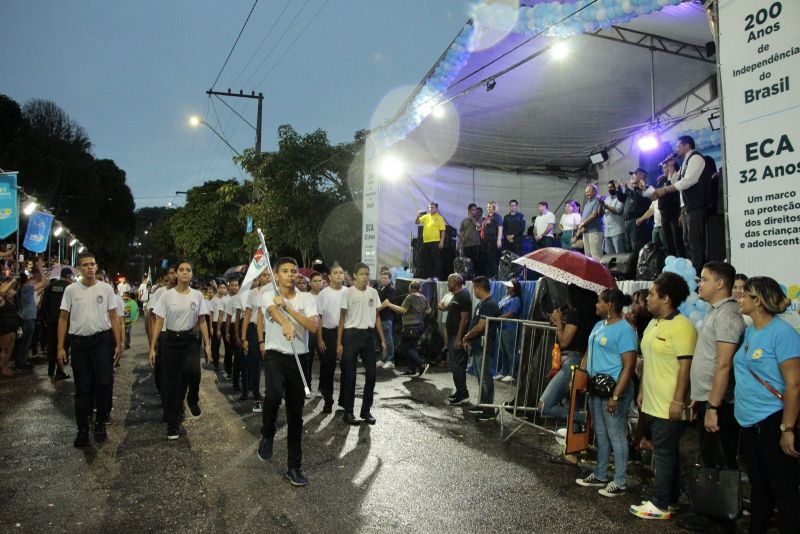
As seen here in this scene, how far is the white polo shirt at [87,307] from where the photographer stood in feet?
21.0

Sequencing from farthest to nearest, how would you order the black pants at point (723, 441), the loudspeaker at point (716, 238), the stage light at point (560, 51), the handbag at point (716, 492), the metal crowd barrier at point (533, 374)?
the stage light at point (560, 51) < the loudspeaker at point (716, 238) < the metal crowd barrier at point (533, 374) < the black pants at point (723, 441) < the handbag at point (716, 492)

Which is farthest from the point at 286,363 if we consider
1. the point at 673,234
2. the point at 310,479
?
the point at 673,234

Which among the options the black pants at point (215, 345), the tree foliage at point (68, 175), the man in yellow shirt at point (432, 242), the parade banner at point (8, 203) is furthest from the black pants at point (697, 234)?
the tree foliage at point (68, 175)

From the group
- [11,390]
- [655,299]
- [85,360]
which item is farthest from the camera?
[11,390]

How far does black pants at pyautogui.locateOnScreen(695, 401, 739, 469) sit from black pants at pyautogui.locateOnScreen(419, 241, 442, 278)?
10411 mm

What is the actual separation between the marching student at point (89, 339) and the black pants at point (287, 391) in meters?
2.45

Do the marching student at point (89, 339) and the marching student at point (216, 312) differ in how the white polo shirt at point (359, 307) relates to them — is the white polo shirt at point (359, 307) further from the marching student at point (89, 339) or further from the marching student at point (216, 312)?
the marching student at point (216, 312)

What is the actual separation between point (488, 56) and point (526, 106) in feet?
8.46

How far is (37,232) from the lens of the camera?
68.9 ft

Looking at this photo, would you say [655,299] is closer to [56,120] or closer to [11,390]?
[11,390]

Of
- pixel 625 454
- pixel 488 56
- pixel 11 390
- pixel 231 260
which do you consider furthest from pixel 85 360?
pixel 231 260

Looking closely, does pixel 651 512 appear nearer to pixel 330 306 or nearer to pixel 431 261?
pixel 330 306

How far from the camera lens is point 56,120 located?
4506 centimetres

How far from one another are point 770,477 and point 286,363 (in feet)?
12.3
